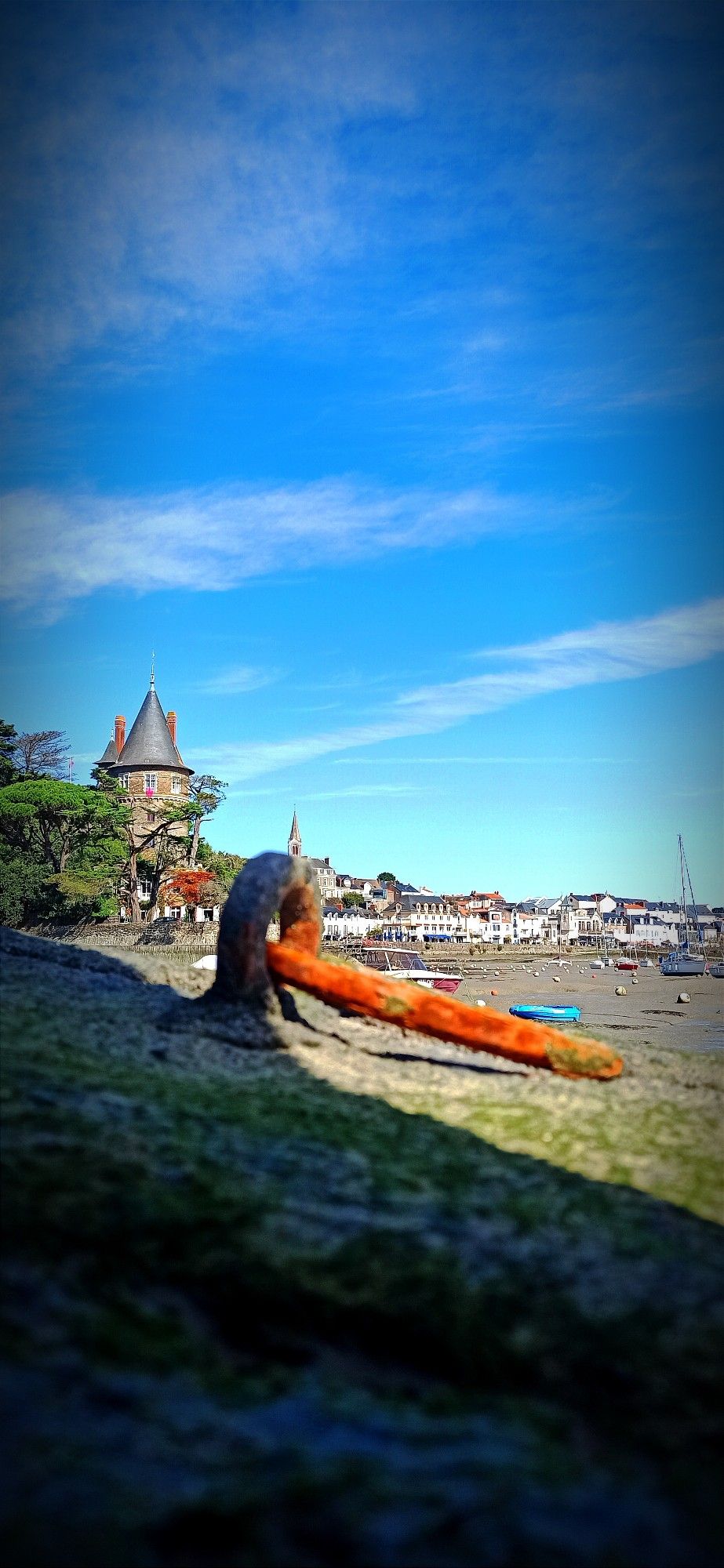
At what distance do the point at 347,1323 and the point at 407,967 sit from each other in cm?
6782

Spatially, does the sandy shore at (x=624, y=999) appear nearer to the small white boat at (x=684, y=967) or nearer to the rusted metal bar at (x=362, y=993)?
the small white boat at (x=684, y=967)

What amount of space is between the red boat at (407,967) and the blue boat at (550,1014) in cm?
1064

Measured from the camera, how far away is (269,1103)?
1021 cm

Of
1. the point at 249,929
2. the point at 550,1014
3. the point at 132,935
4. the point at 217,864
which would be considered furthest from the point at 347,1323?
the point at 217,864

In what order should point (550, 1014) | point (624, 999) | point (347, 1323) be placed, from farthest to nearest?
1. point (624, 999)
2. point (550, 1014)
3. point (347, 1323)

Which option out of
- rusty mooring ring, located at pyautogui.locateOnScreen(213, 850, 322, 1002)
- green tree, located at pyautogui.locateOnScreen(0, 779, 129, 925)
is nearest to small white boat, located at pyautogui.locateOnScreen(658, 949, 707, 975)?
green tree, located at pyautogui.locateOnScreen(0, 779, 129, 925)

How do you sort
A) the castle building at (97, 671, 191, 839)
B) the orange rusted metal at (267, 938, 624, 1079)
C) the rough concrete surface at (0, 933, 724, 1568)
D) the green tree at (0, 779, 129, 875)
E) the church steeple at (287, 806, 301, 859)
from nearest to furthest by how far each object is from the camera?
the rough concrete surface at (0, 933, 724, 1568)
the orange rusted metal at (267, 938, 624, 1079)
the green tree at (0, 779, 129, 875)
the castle building at (97, 671, 191, 839)
the church steeple at (287, 806, 301, 859)

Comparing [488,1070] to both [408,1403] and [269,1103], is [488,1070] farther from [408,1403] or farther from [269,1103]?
[408,1403]

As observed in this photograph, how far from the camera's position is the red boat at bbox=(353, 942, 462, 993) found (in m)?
61.4

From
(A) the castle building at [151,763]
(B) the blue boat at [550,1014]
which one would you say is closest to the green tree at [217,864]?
(A) the castle building at [151,763]

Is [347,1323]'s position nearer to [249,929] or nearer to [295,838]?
[249,929]

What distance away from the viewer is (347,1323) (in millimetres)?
6508

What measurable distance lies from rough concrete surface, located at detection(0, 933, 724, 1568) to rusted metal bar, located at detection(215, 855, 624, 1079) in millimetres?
1511

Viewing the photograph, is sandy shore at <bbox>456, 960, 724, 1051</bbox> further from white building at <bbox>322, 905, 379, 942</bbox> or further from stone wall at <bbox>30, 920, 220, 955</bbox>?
white building at <bbox>322, 905, 379, 942</bbox>
